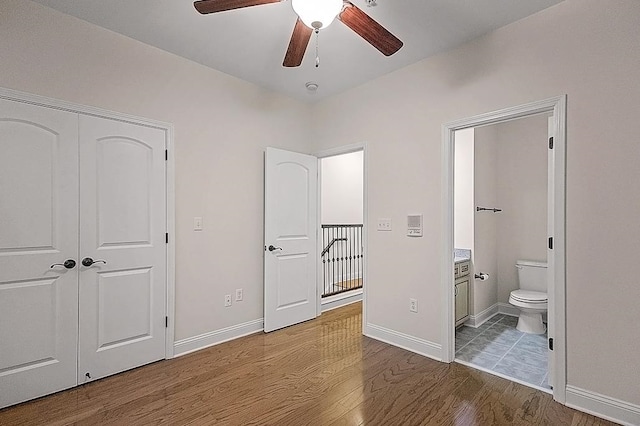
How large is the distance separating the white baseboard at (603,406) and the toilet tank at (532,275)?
6.10 feet

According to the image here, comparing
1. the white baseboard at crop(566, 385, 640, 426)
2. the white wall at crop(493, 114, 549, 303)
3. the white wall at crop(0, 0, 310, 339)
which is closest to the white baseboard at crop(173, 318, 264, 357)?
the white wall at crop(0, 0, 310, 339)

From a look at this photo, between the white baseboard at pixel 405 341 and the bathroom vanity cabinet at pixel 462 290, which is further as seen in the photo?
the bathroom vanity cabinet at pixel 462 290

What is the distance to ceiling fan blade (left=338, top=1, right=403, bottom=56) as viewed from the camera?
168 centimetres

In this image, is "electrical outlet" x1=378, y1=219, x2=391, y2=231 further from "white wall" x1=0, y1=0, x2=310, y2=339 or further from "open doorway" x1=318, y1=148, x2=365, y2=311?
"open doorway" x1=318, y1=148, x2=365, y2=311

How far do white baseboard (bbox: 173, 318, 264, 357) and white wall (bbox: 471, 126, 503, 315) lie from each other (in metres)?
2.54

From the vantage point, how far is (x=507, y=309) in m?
4.08

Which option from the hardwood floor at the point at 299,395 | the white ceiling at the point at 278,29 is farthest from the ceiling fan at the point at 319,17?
the hardwood floor at the point at 299,395

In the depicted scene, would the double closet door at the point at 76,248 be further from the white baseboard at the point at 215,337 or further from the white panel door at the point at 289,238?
the white panel door at the point at 289,238

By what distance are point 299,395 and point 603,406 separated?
197cm

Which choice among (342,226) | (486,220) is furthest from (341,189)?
(486,220)

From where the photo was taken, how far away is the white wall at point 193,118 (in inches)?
89.0

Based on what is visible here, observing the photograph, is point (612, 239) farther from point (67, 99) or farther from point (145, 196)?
point (67, 99)

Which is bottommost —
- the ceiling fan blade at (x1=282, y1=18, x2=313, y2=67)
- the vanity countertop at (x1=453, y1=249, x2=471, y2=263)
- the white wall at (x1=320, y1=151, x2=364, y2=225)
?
the vanity countertop at (x1=453, y1=249, x2=471, y2=263)

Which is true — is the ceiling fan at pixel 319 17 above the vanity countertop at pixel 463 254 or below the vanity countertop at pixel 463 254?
above
